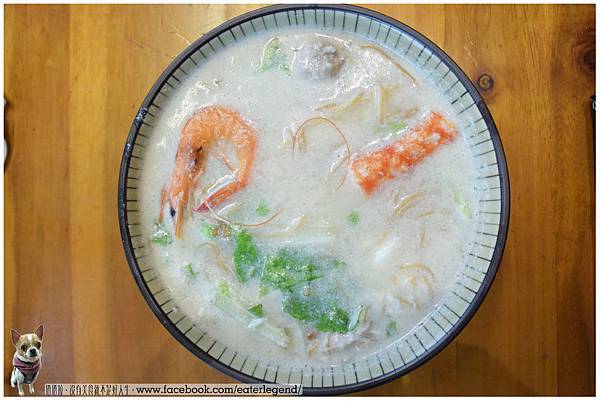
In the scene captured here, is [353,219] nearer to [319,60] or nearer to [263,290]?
[263,290]

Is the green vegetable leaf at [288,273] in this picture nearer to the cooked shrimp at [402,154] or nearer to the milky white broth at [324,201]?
the milky white broth at [324,201]

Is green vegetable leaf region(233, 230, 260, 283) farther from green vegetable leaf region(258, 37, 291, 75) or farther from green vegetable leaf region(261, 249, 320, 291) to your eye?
green vegetable leaf region(258, 37, 291, 75)

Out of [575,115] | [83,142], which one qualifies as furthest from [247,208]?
[575,115]

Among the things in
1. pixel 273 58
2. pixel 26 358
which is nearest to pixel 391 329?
pixel 273 58

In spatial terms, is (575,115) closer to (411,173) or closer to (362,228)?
(411,173)

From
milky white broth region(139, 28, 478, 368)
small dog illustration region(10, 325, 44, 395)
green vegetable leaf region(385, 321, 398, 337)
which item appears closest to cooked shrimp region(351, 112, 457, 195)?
milky white broth region(139, 28, 478, 368)
